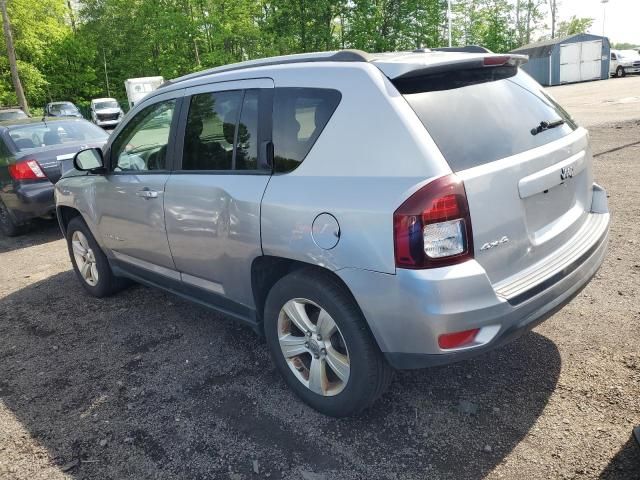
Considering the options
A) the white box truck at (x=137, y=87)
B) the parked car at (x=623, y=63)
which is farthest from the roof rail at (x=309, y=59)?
the parked car at (x=623, y=63)

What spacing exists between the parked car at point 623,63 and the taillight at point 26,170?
39.5 metres

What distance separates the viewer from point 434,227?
2203 millimetres

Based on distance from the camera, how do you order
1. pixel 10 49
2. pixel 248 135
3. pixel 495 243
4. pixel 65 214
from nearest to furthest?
pixel 495 243, pixel 248 135, pixel 65 214, pixel 10 49

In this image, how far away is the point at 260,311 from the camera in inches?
122

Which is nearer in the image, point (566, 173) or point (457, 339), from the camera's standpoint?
point (457, 339)

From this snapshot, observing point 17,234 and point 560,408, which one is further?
point 17,234

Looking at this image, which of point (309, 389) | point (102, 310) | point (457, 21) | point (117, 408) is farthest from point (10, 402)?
point (457, 21)

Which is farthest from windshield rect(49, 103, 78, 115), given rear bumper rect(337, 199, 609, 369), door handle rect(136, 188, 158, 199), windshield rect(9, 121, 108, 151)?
rear bumper rect(337, 199, 609, 369)

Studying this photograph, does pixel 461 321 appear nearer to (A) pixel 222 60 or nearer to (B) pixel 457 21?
(A) pixel 222 60

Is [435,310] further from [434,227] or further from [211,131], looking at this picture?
[211,131]

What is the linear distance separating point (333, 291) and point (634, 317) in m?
2.26

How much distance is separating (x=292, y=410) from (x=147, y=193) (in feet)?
6.09

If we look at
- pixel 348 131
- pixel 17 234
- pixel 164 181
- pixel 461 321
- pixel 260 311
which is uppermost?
pixel 348 131

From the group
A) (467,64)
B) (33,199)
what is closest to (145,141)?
(467,64)
